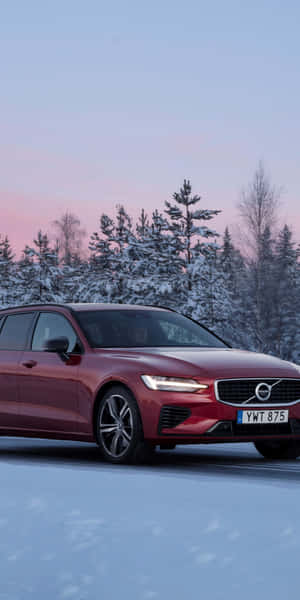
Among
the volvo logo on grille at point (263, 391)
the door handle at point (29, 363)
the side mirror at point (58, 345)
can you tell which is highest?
the side mirror at point (58, 345)

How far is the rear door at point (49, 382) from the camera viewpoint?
1008 centimetres

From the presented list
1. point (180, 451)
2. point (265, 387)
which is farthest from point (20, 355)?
point (265, 387)

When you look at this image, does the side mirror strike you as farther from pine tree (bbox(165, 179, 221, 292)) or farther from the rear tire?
pine tree (bbox(165, 179, 221, 292))

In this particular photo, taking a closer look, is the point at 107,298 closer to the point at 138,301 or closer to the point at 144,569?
the point at 138,301

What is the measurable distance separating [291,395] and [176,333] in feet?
6.16

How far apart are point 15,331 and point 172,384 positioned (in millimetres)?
2813

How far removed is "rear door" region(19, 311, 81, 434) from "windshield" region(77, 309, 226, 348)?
8.9 inches

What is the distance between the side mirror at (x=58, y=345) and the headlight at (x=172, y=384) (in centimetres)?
135

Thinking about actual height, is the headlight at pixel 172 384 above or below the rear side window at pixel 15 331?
below

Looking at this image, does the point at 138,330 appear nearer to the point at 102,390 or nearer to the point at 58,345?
the point at 58,345

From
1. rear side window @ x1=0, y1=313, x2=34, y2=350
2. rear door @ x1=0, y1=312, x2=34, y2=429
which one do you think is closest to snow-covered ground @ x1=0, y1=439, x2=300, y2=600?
rear door @ x1=0, y1=312, x2=34, y2=429

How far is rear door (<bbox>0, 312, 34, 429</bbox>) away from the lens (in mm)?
10898

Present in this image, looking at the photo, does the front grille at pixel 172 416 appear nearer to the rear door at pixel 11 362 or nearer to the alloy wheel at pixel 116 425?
the alloy wheel at pixel 116 425

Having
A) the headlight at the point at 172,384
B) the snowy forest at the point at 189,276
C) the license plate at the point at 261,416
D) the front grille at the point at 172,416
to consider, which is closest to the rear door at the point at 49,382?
the headlight at the point at 172,384
